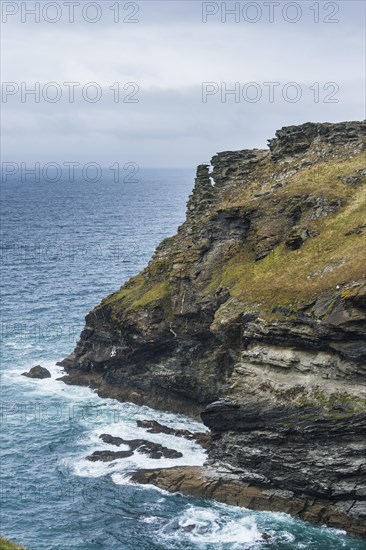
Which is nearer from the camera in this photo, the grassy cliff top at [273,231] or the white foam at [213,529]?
the white foam at [213,529]

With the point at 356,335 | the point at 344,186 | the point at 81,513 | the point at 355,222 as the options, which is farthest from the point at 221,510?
the point at 344,186

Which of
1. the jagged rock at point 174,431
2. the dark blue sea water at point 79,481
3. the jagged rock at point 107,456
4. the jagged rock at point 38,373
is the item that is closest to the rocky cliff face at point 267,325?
the jagged rock at point 38,373

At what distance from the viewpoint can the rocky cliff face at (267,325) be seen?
55656 millimetres

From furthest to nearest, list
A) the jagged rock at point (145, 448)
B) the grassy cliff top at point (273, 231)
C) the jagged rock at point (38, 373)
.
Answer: the jagged rock at point (38, 373), the jagged rock at point (145, 448), the grassy cliff top at point (273, 231)

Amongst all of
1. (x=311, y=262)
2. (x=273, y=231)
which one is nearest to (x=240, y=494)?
(x=311, y=262)

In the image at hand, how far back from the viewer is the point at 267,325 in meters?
59.8

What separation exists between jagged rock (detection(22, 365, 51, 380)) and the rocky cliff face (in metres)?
2.61

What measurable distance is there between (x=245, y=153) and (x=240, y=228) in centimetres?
1942

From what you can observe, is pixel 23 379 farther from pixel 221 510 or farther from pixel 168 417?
pixel 221 510

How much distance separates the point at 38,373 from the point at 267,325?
3705 centimetres

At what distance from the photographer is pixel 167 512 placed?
191ft

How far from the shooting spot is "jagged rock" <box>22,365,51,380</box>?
87.8 meters

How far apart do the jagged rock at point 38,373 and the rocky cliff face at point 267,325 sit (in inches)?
103

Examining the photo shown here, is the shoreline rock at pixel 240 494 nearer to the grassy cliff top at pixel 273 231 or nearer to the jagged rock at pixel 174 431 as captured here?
the jagged rock at pixel 174 431
